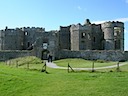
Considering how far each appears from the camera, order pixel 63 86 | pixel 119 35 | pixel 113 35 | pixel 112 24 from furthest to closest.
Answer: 1. pixel 119 35
2. pixel 113 35
3. pixel 112 24
4. pixel 63 86

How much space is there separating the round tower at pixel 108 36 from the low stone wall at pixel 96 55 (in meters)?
10.0

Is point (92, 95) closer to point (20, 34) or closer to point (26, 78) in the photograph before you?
point (26, 78)

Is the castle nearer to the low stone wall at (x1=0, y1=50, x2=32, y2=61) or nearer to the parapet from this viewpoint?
the parapet

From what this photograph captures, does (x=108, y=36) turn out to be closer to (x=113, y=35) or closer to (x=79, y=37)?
(x=113, y=35)

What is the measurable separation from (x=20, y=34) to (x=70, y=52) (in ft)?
54.7

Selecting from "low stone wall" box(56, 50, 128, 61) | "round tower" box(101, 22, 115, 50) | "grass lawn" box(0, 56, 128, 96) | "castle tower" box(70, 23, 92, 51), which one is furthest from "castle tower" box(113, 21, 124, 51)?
"grass lawn" box(0, 56, 128, 96)

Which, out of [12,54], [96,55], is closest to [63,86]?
[96,55]

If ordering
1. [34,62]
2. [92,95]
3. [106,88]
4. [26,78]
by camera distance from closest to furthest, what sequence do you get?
[92,95], [106,88], [26,78], [34,62]

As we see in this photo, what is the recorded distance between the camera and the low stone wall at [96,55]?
2303 inches

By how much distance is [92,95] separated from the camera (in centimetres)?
2005

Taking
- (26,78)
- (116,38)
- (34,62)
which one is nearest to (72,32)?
(116,38)

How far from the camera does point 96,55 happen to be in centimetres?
5953

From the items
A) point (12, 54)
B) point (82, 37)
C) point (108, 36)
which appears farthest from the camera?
point (108, 36)

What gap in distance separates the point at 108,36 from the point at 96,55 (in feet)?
36.9
